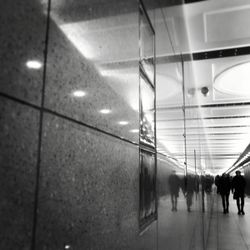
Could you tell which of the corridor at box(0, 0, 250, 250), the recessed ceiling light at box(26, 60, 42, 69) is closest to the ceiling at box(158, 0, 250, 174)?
the corridor at box(0, 0, 250, 250)

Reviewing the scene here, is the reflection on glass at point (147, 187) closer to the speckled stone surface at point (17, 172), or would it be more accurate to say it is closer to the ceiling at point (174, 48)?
the ceiling at point (174, 48)

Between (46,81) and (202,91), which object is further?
(202,91)

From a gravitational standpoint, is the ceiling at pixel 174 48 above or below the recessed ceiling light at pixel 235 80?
below

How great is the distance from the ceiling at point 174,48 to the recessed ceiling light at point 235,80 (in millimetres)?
25

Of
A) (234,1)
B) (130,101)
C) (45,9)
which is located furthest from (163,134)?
(234,1)

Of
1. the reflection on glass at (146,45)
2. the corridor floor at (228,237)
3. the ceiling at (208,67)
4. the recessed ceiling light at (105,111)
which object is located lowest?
the corridor floor at (228,237)

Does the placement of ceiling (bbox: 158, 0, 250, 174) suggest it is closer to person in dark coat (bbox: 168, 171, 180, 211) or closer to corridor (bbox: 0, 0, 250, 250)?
person in dark coat (bbox: 168, 171, 180, 211)

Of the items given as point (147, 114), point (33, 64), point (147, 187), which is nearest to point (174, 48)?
point (147, 114)

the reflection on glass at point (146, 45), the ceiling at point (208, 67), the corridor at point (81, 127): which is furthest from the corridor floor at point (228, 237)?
the reflection on glass at point (146, 45)

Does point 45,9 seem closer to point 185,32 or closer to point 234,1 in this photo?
point 234,1

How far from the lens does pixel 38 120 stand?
0.67 meters

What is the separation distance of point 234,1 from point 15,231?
12.8 feet

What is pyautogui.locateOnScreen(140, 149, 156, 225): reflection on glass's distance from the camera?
168 centimetres

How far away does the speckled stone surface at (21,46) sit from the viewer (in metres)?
0.57
